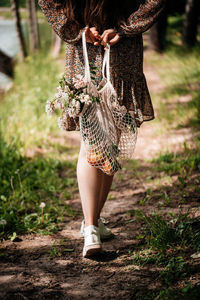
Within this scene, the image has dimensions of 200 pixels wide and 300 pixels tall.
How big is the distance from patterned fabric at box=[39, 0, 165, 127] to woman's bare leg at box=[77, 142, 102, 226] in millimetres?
417

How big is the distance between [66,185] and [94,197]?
1.22 metres

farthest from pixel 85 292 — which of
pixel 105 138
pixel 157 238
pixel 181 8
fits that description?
pixel 181 8

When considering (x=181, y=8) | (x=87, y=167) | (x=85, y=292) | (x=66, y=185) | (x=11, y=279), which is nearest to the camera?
(x=85, y=292)

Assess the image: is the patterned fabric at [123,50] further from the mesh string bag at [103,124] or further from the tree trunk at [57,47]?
the tree trunk at [57,47]

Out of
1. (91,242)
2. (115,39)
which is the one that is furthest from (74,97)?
(91,242)

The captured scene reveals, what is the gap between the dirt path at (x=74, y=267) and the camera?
172 centimetres

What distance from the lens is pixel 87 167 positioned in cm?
200

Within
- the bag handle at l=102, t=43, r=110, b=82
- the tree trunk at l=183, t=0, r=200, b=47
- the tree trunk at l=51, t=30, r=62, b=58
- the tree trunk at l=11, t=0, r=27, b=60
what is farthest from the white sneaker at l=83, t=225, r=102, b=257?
the tree trunk at l=51, t=30, r=62, b=58

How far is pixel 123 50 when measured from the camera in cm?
191

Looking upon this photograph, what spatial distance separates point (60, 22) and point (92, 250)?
1350mm

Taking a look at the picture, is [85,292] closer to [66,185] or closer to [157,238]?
[157,238]

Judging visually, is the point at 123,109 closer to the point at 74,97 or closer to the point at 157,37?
the point at 74,97

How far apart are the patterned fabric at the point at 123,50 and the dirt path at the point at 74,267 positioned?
86 centimetres

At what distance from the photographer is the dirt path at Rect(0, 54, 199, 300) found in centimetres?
172
